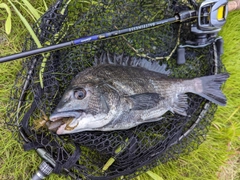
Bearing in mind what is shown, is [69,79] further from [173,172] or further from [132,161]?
[173,172]

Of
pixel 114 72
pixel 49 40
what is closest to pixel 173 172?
pixel 114 72

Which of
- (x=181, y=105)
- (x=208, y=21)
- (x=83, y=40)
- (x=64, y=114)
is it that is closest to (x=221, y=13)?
(x=208, y=21)

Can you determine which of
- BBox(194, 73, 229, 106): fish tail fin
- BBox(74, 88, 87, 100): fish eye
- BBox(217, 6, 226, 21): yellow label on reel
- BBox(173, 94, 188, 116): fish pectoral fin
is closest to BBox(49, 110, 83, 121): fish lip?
BBox(74, 88, 87, 100): fish eye

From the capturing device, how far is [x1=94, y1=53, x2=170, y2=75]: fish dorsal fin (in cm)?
246

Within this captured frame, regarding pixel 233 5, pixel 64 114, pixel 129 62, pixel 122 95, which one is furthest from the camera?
pixel 233 5

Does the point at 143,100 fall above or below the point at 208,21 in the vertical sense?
below

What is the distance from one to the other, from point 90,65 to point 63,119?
605 millimetres

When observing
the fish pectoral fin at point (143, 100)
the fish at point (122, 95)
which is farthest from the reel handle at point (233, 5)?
the fish pectoral fin at point (143, 100)

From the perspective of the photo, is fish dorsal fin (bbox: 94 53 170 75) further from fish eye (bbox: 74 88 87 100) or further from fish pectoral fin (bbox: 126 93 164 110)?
fish eye (bbox: 74 88 87 100)

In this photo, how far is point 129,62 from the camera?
98.1 inches

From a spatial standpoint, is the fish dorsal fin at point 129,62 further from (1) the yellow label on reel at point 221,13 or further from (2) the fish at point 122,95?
(1) the yellow label on reel at point 221,13

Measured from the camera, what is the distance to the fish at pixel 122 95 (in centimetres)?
212

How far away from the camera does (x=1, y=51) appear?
9.36ft

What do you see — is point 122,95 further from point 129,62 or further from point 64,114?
point 64,114
